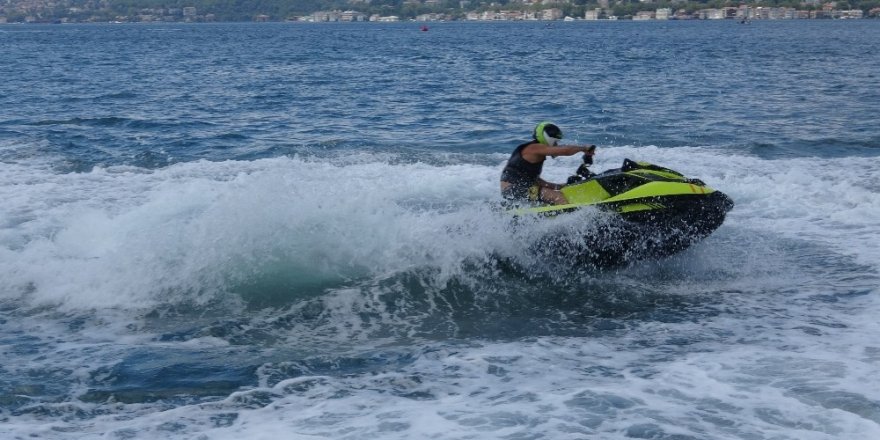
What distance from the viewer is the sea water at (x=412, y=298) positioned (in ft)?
21.9

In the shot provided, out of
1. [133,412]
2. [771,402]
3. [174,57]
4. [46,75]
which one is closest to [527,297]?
[771,402]

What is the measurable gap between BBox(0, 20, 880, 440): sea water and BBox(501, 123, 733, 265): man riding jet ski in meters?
0.23

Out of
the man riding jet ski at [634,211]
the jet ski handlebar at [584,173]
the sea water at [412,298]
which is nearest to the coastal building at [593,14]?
the sea water at [412,298]

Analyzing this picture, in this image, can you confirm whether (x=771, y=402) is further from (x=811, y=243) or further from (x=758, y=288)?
(x=811, y=243)

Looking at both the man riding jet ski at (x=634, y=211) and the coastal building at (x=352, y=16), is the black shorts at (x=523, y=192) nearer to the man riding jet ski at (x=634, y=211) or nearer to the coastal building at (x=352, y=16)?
the man riding jet ski at (x=634, y=211)

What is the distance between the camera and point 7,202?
13.5m

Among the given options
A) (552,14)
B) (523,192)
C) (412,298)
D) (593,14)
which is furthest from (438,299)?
(593,14)

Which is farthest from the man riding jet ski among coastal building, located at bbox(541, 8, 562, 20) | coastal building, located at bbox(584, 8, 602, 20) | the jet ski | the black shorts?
coastal building, located at bbox(584, 8, 602, 20)

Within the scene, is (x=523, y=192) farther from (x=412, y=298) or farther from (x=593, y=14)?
(x=593, y=14)

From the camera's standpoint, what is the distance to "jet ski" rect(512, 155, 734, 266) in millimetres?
9500

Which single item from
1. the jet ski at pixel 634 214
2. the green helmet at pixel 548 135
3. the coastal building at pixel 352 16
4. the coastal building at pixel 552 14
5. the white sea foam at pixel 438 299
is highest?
the coastal building at pixel 352 16

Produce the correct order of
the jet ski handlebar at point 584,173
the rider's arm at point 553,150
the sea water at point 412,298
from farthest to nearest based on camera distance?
the jet ski handlebar at point 584,173
the rider's arm at point 553,150
the sea water at point 412,298

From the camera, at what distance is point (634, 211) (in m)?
9.49

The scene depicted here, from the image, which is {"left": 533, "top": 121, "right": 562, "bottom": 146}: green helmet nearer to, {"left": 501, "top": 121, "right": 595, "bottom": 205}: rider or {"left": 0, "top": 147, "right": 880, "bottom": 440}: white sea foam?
{"left": 501, "top": 121, "right": 595, "bottom": 205}: rider
